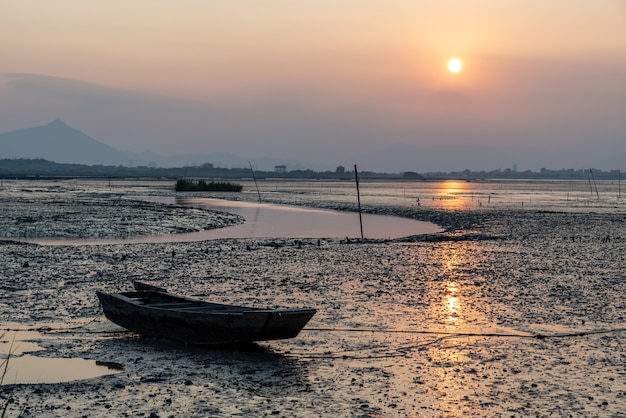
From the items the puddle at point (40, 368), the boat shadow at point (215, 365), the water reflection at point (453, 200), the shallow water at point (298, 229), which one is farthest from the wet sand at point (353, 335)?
the water reflection at point (453, 200)

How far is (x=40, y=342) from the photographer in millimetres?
11984

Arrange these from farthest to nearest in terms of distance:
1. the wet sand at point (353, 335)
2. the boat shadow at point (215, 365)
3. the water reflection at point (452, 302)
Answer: the water reflection at point (452, 302) < the boat shadow at point (215, 365) < the wet sand at point (353, 335)

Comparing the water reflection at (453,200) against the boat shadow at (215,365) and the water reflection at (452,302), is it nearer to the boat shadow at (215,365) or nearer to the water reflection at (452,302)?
the water reflection at (452,302)

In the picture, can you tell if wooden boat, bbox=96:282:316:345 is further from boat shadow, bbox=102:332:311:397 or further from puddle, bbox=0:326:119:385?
puddle, bbox=0:326:119:385

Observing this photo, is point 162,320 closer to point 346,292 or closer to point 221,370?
point 221,370

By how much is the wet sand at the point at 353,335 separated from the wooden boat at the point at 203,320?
30 centimetres

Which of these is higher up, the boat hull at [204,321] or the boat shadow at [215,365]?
the boat hull at [204,321]

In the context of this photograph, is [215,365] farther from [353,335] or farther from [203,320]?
[353,335]

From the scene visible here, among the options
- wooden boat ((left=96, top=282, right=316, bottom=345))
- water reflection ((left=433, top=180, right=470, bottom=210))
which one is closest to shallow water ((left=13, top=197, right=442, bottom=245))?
water reflection ((left=433, top=180, right=470, bottom=210))

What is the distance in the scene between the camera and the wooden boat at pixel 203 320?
36.0ft

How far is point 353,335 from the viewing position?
1259 cm

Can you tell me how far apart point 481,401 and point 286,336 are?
3.56 meters

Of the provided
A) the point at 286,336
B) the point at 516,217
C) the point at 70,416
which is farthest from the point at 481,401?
the point at 516,217

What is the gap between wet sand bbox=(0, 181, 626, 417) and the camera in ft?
29.5
